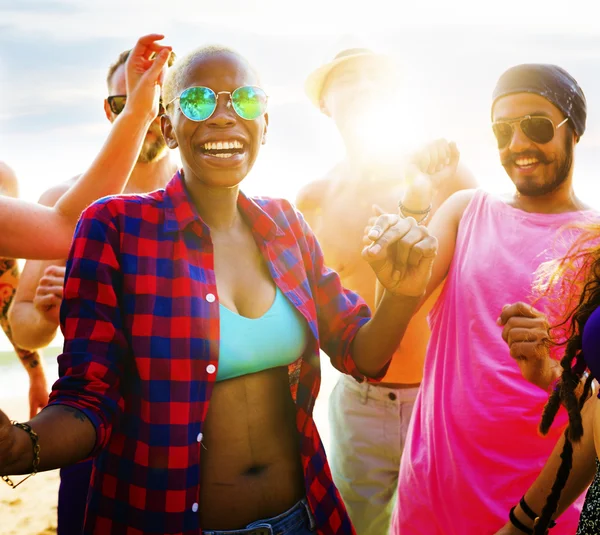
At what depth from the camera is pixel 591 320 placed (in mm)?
1611

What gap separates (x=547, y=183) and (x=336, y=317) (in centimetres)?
107

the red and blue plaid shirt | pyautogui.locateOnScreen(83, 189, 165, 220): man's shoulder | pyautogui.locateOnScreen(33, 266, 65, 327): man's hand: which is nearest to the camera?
the red and blue plaid shirt

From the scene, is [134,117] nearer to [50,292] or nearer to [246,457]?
[50,292]

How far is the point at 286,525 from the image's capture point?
5.92ft

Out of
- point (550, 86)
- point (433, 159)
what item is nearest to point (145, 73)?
point (433, 159)

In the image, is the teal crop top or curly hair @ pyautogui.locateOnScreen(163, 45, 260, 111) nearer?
the teal crop top

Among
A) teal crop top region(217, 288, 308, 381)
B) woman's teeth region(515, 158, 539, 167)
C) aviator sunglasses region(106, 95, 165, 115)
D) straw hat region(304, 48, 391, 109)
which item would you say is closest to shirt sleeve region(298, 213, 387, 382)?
teal crop top region(217, 288, 308, 381)

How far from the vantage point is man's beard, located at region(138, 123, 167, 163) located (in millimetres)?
3264

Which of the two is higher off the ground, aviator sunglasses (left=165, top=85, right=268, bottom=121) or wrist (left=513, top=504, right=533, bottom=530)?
aviator sunglasses (left=165, top=85, right=268, bottom=121)

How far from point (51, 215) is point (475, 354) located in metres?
1.60

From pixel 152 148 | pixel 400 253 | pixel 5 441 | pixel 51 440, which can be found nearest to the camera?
pixel 5 441

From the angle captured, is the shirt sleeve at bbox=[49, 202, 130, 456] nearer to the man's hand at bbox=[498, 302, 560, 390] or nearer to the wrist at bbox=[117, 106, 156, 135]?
the wrist at bbox=[117, 106, 156, 135]

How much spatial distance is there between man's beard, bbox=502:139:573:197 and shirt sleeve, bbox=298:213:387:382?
0.89 meters

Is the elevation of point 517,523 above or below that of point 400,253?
below
